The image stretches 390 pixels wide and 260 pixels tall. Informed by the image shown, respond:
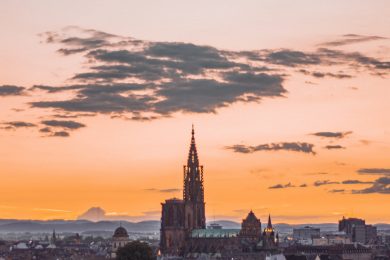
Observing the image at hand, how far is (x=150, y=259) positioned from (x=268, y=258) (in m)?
29.5

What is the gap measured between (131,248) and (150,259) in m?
3.66

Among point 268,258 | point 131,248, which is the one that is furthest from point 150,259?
point 268,258

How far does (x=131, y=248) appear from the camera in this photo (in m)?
172

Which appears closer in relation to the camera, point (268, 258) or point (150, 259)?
point (150, 259)

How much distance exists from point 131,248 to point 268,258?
32491 millimetres

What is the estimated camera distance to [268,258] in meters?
194

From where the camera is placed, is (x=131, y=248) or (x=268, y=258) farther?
(x=268, y=258)

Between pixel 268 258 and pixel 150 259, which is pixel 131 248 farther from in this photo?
pixel 268 258

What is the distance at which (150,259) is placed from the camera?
172750 mm
